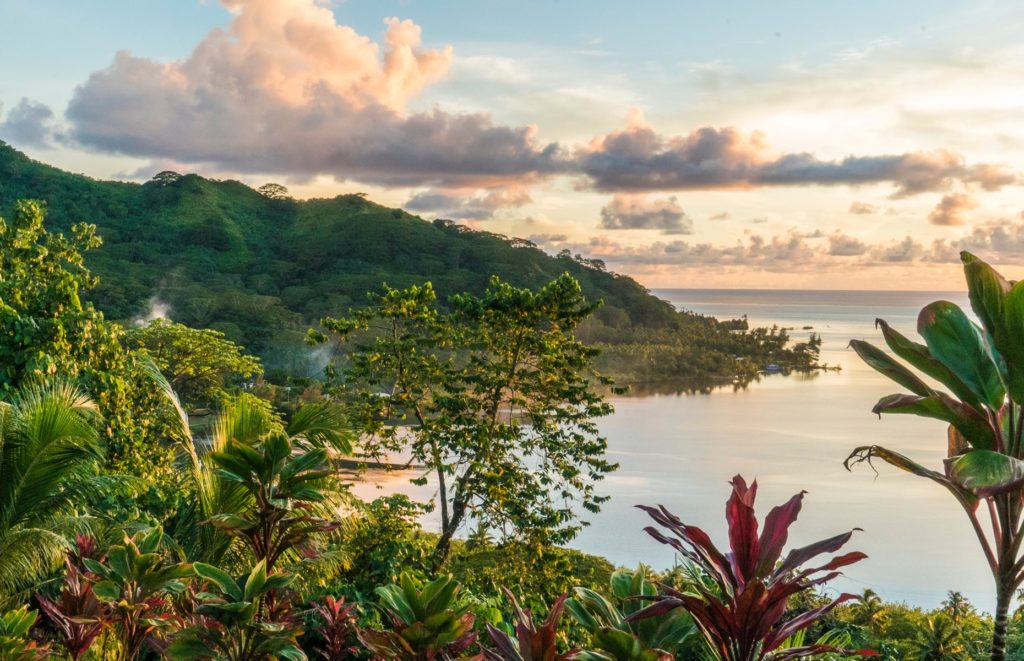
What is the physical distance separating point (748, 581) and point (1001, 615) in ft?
3.59

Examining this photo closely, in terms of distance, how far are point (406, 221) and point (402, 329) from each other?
6243 centimetres

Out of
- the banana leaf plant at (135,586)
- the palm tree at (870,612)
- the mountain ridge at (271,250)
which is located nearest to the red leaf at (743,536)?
the banana leaf plant at (135,586)

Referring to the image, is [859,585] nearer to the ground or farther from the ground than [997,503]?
nearer to the ground

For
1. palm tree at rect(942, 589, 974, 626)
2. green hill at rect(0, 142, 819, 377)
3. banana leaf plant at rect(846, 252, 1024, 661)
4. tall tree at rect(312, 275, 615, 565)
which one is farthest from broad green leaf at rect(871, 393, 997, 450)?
green hill at rect(0, 142, 819, 377)

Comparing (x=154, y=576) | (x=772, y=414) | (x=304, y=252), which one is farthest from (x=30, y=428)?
(x=304, y=252)

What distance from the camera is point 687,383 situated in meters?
52.9

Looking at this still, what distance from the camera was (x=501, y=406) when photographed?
36.2 feet

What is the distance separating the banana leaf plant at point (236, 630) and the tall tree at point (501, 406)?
743 cm

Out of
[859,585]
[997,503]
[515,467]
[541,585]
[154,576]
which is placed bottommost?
[859,585]

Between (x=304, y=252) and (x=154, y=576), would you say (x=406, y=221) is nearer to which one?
(x=304, y=252)

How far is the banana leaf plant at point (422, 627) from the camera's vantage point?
2018 millimetres

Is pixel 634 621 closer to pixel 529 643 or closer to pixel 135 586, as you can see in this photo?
pixel 529 643

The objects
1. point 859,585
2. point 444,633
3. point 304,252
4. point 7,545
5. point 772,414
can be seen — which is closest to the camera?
point 444,633

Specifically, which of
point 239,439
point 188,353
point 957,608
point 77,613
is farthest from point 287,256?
point 77,613
